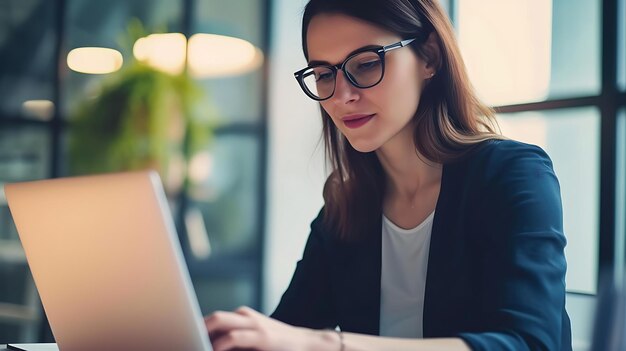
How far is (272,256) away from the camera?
4363 millimetres

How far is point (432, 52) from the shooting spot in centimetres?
140

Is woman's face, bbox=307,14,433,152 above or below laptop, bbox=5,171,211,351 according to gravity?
above

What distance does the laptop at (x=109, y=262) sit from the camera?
2.45 feet

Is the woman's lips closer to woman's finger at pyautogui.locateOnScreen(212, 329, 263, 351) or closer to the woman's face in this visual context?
the woman's face

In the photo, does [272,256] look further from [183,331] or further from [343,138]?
[183,331]

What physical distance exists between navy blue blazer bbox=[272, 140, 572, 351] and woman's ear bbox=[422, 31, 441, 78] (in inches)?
8.3

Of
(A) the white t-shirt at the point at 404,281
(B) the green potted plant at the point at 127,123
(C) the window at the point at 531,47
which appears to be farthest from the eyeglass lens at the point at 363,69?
(B) the green potted plant at the point at 127,123

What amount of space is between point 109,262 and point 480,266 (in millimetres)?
678

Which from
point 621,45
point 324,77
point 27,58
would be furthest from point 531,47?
point 27,58

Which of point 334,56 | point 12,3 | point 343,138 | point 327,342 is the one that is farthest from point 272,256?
point 327,342

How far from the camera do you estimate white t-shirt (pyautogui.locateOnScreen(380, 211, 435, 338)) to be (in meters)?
1.33

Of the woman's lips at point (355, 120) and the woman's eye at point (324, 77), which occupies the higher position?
the woman's eye at point (324, 77)

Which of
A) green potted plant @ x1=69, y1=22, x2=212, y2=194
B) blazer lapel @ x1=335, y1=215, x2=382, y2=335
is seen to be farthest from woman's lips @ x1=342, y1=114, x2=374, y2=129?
green potted plant @ x1=69, y1=22, x2=212, y2=194

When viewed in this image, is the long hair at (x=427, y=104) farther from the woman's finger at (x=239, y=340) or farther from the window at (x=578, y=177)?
the window at (x=578, y=177)
